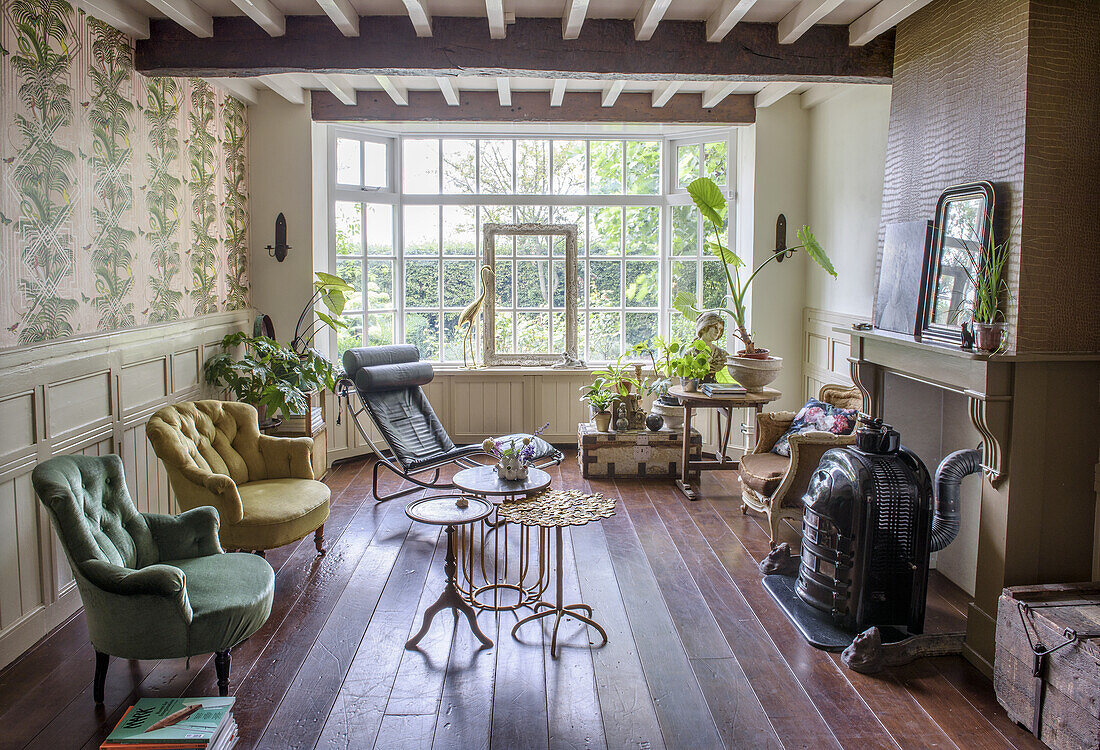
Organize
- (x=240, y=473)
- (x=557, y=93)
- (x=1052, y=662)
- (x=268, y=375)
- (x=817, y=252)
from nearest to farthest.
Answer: (x=1052, y=662) < (x=240, y=473) < (x=268, y=375) < (x=817, y=252) < (x=557, y=93)

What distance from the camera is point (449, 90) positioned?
5.52 m

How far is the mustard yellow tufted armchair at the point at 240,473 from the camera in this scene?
12.3 ft

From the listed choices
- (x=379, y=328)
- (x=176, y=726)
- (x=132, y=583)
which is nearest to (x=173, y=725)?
(x=176, y=726)

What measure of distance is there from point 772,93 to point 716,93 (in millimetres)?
418

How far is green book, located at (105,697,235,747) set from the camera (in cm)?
241

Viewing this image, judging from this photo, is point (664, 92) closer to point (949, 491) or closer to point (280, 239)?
point (280, 239)

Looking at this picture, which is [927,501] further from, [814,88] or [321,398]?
[321,398]

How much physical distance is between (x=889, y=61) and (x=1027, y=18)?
4.13ft

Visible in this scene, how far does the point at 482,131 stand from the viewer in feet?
22.1

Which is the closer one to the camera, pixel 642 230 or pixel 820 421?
pixel 820 421

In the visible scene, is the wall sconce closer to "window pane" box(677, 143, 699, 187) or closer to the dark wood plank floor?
the dark wood plank floor

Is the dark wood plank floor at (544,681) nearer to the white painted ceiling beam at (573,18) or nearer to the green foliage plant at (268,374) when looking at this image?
the green foliage plant at (268,374)

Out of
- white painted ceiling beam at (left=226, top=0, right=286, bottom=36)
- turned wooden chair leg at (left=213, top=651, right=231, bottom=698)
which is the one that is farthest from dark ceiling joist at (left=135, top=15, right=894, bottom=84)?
turned wooden chair leg at (left=213, top=651, right=231, bottom=698)

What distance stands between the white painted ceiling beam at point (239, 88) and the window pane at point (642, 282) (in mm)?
3244
